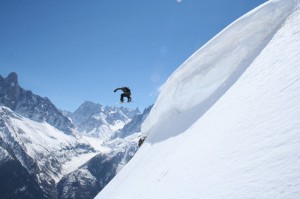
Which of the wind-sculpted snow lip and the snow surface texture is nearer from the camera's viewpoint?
the snow surface texture

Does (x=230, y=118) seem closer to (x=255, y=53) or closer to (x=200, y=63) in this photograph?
(x=255, y=53)

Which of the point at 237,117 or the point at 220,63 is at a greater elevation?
the point at 220,63

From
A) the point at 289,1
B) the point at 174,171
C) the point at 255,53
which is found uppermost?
the point at 289,1

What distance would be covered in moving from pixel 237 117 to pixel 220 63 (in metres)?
4.80

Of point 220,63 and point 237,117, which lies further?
point 220,63

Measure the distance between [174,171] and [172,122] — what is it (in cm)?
549

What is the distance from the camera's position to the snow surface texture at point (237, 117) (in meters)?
4.90

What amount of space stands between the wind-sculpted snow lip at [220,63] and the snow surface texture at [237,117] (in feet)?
0.13

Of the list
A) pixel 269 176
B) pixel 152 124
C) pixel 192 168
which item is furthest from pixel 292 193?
pixel 152 124

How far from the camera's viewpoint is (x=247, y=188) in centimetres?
465

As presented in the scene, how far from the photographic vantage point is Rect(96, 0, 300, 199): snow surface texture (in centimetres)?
490

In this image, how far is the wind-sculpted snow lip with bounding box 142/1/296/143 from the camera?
434 inches

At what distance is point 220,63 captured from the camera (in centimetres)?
1202

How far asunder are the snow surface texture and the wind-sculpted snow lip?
0.13 feet
